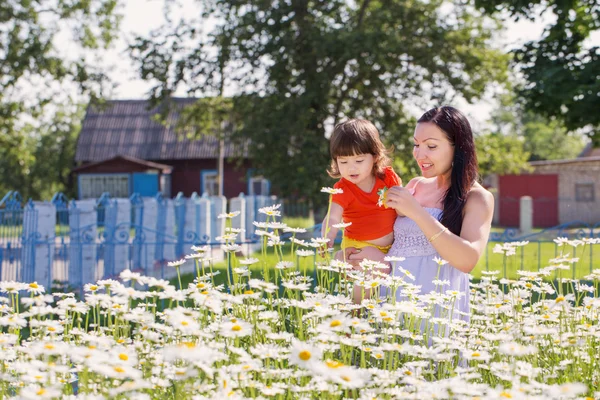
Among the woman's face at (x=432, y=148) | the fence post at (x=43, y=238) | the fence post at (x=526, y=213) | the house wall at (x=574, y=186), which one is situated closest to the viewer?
the woman's face at (x=432, y=148)

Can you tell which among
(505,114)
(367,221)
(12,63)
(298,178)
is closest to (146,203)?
(298,178)

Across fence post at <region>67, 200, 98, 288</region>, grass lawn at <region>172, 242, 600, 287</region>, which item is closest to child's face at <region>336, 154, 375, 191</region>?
grass lawn at <region>172, 242, 600, 287</region>

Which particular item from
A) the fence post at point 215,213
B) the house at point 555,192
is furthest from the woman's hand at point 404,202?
the house at point 555,192

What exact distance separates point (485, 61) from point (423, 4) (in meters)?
2.11

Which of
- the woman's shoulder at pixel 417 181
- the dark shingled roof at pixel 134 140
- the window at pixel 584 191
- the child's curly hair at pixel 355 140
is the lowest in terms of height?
the woman's shoulder at pixel 417 181

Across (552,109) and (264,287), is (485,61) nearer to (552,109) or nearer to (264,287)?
(552,109)

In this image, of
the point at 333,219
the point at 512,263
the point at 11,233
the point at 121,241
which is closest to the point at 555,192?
the point at 512,263

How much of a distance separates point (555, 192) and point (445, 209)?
27347 millimetres

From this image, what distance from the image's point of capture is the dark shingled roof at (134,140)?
30750 millimetres

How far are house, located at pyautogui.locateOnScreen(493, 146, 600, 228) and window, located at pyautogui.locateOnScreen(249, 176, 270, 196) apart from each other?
978 centimetres

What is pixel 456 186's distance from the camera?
3143mm

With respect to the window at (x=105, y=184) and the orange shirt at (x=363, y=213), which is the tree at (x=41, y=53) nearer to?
A: the window at (x=105, y=184)

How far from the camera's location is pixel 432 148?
3.15 meters

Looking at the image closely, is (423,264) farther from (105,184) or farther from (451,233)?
(105,184)
